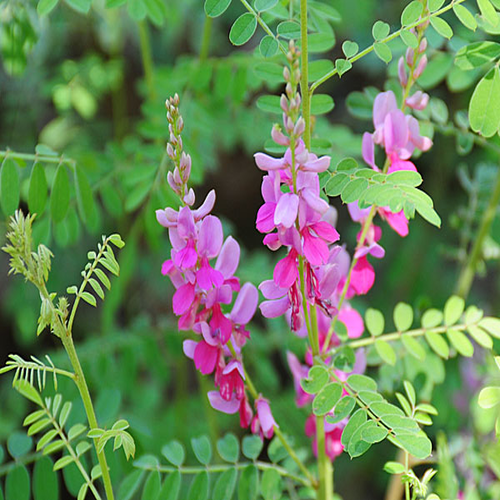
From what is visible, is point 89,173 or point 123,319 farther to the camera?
point 123,319

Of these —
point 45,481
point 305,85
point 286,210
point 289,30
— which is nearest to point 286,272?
point 286,210

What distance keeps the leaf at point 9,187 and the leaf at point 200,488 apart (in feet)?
1.44

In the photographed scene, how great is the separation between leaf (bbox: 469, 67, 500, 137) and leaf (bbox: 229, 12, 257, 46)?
0.84 feet

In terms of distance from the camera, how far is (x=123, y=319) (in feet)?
7.50

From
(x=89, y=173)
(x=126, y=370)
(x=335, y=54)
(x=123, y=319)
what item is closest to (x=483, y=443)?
(x=126, y=370)

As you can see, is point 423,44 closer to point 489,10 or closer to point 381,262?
point 489,10

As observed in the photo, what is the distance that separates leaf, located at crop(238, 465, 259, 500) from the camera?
2.65 ft

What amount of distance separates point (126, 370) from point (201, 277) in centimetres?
69

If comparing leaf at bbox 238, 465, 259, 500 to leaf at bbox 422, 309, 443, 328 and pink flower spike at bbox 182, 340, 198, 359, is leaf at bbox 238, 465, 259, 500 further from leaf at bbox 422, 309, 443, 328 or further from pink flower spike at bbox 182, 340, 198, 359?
leaf at bbox 422, 309, 443, 328

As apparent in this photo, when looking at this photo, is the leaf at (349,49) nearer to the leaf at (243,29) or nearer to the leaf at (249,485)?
the leaf at (243,29)

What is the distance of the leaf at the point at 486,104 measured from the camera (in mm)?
735

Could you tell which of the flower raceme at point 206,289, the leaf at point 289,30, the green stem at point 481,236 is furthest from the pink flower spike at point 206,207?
the green stem at point 481,236

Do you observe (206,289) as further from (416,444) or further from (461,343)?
(461,343)

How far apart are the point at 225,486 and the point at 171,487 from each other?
0.21 feet
